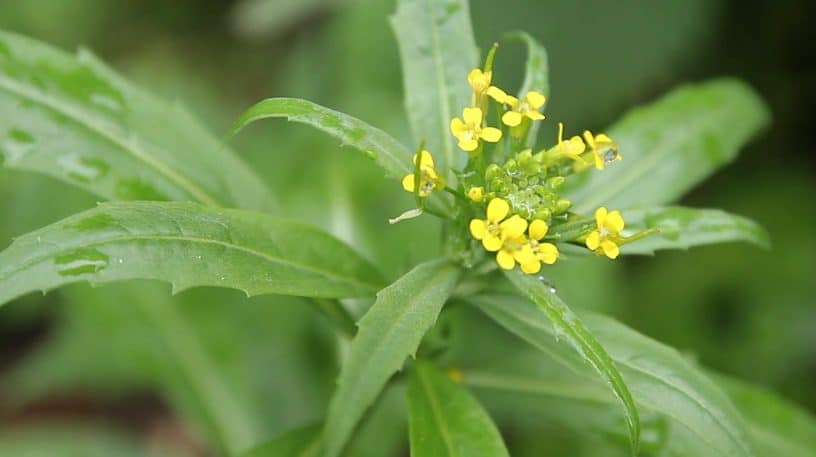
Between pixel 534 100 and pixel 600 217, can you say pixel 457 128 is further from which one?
pixel 600 217

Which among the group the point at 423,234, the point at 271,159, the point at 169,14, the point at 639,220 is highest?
the point at 169,14

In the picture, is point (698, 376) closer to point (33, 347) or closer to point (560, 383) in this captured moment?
point (560, 383)

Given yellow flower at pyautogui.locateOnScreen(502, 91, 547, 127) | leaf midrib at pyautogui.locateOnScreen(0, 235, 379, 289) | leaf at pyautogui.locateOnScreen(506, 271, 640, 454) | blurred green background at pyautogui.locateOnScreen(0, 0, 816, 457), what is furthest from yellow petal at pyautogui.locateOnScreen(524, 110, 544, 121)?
blurred green background at pyautogui.locateOnScreen(0, 0, 816, 457)

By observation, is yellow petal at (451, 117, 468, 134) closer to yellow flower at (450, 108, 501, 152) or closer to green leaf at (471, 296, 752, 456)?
yellow flower at (450, 108, 501, 152)

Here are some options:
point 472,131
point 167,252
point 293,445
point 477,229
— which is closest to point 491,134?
point 472,131

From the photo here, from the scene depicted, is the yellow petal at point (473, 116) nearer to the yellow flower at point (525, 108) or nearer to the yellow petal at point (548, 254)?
the yellow flower at point (525, 108)

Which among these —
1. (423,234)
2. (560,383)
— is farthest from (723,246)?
(560,383)

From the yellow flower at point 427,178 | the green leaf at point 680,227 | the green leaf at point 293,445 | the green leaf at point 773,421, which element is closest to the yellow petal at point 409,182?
the yellow flower at point 427,178

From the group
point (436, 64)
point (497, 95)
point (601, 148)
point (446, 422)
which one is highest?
point (436, 64)
